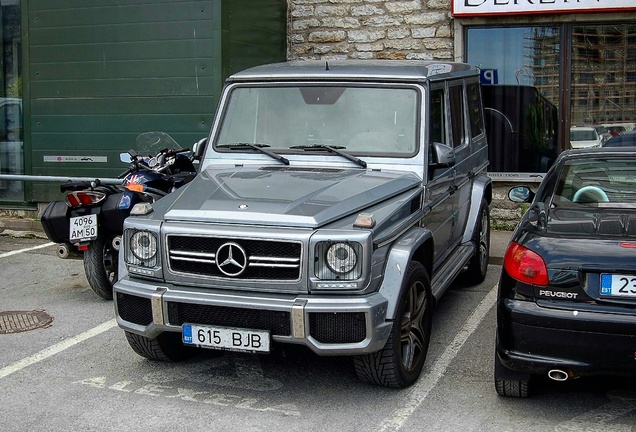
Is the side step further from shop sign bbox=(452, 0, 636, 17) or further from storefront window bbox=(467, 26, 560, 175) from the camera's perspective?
shop sign bbox=(452, 0, 636, 17)

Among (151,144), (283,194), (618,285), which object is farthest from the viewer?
(151,144)

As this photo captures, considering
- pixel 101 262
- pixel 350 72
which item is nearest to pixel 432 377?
pixel 350 72

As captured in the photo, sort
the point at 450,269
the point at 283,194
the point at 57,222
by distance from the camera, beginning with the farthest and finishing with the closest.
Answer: the point at 57,222, the point at 450,269, the point at 283,194

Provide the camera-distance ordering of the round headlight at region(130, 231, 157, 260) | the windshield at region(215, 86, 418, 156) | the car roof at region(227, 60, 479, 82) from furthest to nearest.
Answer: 1. the car roof at region(227, 60, 479, 82)
2. the windshield at region(215, 86, 418, 156)
3. the round headlight at region(130, 231, 157, 260)

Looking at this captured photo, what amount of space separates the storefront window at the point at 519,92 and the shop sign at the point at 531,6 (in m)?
0.39

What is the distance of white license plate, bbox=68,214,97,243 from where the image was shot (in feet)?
23.1

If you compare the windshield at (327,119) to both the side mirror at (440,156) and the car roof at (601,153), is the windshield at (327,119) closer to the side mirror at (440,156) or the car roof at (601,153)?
the side mirror at (440,156)

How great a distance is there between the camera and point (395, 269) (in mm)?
4941

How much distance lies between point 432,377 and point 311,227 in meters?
1.44

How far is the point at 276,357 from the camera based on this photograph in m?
5.91

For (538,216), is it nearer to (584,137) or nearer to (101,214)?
(101,214)

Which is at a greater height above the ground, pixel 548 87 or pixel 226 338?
pixel 548 87

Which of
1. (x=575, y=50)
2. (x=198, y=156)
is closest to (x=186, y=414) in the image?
(x=198, y=156)

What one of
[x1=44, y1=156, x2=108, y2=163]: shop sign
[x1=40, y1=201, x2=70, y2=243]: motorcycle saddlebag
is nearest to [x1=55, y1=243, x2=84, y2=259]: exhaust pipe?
[x1=40, y1=201, x2=70, y2=243]: motorcycle saddlebag
